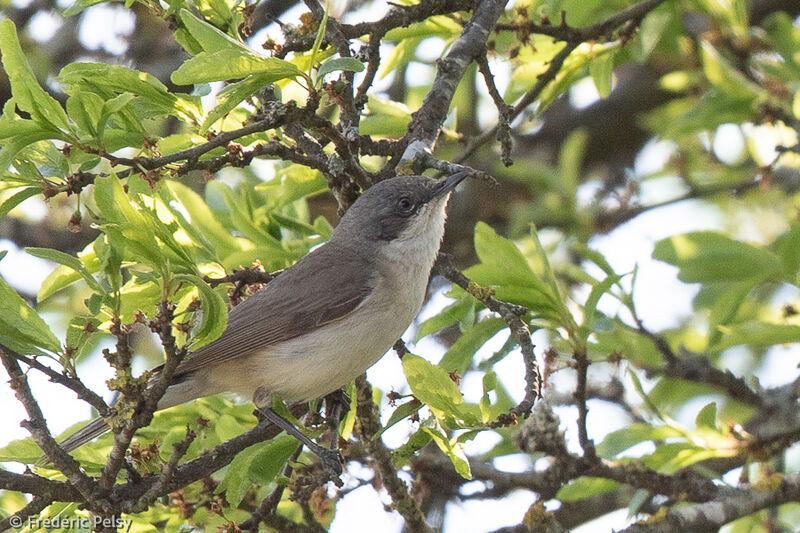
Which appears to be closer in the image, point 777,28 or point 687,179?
point 777,28

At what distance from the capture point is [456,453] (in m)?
3.22

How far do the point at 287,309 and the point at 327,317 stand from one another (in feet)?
0.62

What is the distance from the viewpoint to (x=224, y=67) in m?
2.86

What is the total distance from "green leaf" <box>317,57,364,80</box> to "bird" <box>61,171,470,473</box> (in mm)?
1064

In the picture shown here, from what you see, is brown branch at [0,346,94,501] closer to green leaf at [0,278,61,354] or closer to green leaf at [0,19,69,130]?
green leaf at [0,278,61,354]

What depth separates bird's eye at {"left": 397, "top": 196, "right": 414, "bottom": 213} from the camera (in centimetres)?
463

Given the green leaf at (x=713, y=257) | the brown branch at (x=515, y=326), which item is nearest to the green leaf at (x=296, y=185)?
the brown branch at (x=515, y=326)

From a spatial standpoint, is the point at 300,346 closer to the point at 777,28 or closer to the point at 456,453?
the point at 456,453

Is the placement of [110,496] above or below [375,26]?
below

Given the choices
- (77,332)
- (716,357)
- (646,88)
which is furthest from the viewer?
(646,88)

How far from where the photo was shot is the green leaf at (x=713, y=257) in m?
4.66

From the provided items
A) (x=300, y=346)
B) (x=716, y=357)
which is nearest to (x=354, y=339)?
(x=300, y=346)

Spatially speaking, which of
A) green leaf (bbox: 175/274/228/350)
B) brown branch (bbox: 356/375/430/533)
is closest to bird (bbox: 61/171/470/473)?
brown branch (bbox: 356/375/430/533)

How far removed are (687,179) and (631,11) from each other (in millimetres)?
2145
